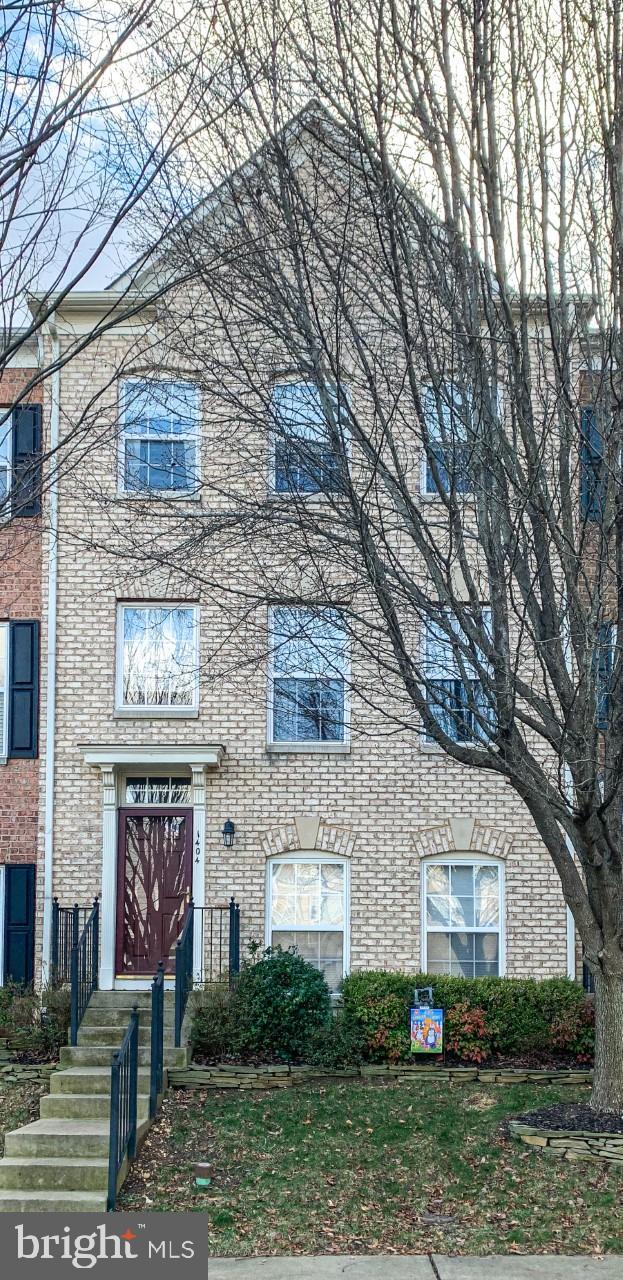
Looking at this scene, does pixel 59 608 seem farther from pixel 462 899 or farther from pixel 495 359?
pixel 495 359

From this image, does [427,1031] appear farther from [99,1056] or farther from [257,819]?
[99,1056]

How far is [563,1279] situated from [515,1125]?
245cm

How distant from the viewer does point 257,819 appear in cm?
1398

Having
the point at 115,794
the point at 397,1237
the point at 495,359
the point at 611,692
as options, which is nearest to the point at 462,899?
the point at 115,794

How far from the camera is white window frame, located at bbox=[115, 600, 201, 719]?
14.0 meters

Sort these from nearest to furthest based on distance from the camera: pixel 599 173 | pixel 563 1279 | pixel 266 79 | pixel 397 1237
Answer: pixel 563 1279
pixel 397 1237
pixel 266 79
pixel 599 173

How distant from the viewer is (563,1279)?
23.7 ft

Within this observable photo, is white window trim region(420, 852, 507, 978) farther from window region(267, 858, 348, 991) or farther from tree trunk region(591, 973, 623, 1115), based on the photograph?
tree trunk region(591, 973, 623, 1115)

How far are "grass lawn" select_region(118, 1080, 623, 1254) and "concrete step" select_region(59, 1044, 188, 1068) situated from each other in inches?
23.0

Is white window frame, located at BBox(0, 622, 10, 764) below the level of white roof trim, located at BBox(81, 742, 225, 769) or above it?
above

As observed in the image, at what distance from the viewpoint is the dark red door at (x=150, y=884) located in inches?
548

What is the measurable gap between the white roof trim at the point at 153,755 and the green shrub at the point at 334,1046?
3.15 meters

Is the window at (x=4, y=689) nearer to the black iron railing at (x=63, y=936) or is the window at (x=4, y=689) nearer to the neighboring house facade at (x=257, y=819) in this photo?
the neighboring house facade at (x=257, y=819)

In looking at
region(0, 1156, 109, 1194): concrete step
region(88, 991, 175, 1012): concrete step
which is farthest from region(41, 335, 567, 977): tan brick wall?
region(0, 1156, 109, 1194): concrete step
